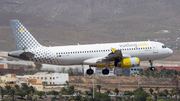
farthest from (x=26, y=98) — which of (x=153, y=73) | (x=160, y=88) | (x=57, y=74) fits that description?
(x=153, y=73)

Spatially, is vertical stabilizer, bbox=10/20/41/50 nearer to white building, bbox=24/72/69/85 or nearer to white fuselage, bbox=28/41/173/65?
white fuselage, bbox=28/41/173/65

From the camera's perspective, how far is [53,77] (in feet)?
507

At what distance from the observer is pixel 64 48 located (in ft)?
255

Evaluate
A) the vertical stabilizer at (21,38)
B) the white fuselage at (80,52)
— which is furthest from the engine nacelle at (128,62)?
the vertical stabilizer at (21,38)

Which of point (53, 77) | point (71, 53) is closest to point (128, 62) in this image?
point (71, 53)

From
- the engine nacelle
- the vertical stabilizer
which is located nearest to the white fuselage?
the engine nacelle

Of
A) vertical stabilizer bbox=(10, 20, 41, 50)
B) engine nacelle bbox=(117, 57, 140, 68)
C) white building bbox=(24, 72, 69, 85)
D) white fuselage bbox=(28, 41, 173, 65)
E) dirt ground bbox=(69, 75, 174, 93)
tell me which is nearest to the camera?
vertical stabilizer bbox=(10, 20, 41, 50)

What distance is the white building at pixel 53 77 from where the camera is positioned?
153 meters

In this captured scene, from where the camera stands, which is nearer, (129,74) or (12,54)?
(12,54)

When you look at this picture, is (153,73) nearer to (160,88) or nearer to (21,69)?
(160,88)

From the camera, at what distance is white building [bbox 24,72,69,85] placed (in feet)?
503

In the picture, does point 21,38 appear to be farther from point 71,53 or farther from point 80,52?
point 80,52

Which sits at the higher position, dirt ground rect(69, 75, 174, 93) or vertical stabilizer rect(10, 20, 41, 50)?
vertical stabilizer rect(10, 20, 41, 50)

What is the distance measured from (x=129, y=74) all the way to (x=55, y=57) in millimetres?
102561
